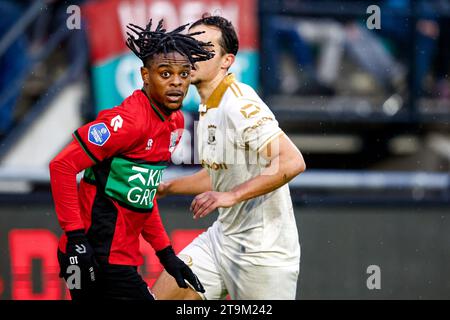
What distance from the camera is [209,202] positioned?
4680mm

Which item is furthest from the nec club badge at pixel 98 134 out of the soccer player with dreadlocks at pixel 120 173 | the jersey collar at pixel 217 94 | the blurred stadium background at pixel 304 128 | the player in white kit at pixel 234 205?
the blurred stadium background at pixel 304 128

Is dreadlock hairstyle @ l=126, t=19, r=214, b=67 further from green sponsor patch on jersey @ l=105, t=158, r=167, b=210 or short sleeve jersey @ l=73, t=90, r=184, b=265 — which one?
green sponsor patch on jersey @ l=105, t=158, r=167, b=210

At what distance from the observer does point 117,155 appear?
191 inches

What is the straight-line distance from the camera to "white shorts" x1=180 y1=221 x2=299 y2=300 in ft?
17.4

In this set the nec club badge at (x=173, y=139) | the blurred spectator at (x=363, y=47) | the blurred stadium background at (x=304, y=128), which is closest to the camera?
the nec club badge at (x=173, y=139)

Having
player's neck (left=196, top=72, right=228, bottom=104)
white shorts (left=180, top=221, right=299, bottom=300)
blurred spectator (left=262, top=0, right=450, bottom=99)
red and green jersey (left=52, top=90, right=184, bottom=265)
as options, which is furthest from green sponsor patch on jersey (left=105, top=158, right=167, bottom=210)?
blurred spectator (left=262, top=0, right=450, bottom=99)

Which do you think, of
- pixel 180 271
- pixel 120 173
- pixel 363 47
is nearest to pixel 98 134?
pixel 120 173

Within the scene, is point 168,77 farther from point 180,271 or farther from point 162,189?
point 180,271

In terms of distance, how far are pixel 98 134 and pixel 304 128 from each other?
4.14 meters

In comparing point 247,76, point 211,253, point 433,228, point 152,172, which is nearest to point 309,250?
point 433,228

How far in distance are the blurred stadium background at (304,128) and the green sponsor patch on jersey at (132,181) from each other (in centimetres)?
239

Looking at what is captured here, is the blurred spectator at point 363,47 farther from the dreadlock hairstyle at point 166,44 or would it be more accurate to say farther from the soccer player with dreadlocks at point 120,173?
the soccer player with dreadlocks at point 120,173

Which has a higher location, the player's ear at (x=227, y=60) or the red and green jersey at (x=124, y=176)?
the player's ear at (x=227, y=60)

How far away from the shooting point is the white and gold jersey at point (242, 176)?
5117mm
